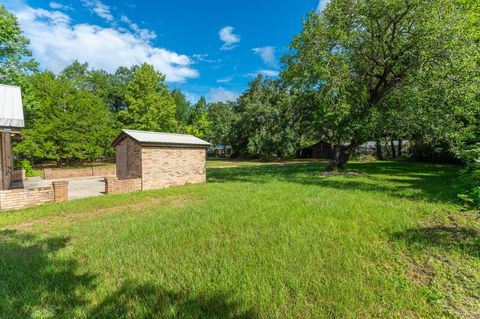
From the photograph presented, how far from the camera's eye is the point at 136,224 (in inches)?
215

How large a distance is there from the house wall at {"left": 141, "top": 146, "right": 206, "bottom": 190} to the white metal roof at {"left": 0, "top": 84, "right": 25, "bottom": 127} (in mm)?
4540

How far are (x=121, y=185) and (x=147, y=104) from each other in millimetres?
20459

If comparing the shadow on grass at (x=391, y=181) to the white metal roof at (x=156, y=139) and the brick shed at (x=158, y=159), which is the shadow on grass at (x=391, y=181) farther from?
the white metal roof at (x=156, y=139)

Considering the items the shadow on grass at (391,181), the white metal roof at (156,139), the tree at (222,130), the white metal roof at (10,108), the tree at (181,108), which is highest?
the tree at (181,108)

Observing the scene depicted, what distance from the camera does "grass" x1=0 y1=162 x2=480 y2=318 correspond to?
261cm

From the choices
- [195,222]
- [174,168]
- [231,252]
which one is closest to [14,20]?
[174,168]

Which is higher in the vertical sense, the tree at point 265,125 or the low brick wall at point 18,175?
the tree at point 265,125

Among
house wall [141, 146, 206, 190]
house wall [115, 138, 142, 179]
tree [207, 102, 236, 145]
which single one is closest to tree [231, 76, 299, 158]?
tree [207, 102, 236, 145]

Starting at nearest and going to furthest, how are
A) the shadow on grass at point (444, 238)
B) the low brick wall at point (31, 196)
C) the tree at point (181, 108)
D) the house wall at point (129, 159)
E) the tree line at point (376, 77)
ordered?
the shadow on grass at point (444, 238)
the low brick wall at point (31, 196)
the tree line at point (376, 77)
the house wall at point (129, 159)
the tree at point (181, 108)

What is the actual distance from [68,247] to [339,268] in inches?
193

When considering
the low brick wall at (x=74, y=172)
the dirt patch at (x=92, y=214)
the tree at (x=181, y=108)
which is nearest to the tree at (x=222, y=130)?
the tree at (x=181, y=108)

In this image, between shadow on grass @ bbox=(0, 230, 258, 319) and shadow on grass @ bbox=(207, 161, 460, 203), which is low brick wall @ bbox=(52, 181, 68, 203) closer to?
shadow on grass @ bbox=(0, 230, 258, 319)

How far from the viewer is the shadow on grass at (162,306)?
2.49 m

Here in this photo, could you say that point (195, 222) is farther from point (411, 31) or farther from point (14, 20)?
point (14, 20)
